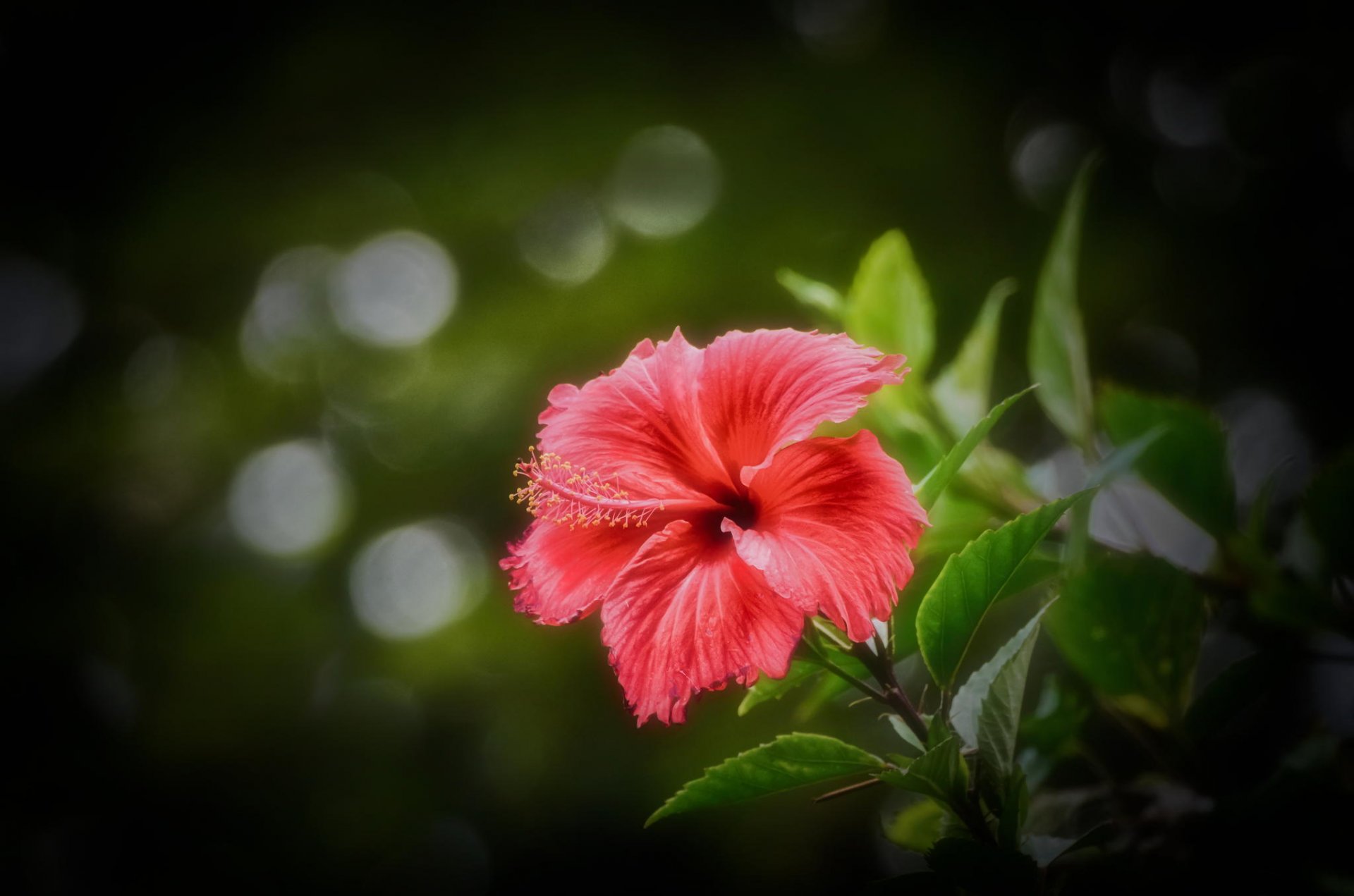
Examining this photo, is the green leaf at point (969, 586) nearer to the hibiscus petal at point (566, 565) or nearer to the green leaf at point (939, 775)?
the green leaf at point (939, 775)

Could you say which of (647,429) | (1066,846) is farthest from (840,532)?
(1066,846)

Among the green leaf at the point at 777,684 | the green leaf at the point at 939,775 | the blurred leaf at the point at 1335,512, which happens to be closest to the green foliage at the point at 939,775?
the green leaf at the point at 939,775

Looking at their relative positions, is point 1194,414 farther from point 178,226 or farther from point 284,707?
point 178,226

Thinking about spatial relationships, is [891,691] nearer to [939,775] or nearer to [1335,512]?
[939,775]

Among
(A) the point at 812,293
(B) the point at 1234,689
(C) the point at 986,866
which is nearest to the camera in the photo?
(C) the point at 986,866

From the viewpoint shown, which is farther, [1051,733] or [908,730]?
[1051,733]

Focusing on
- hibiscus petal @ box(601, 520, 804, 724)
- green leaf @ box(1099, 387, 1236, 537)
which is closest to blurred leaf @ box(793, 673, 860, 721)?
hibiscus petal @ box(601, 520, 804, 724)
